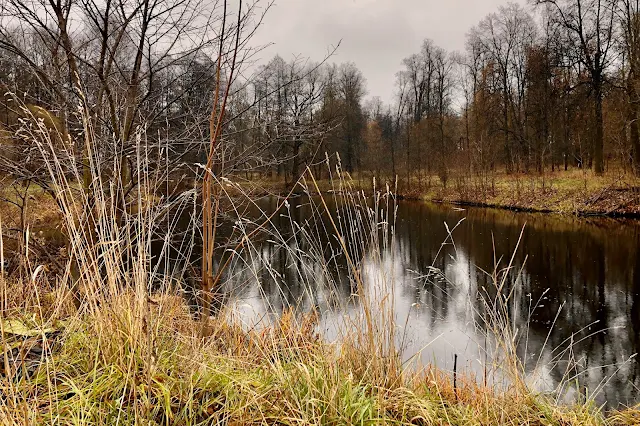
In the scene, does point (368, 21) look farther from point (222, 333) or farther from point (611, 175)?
point (611, 175)

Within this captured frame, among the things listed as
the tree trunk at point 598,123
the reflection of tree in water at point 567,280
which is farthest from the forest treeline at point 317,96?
the reflection of tree in water at point 567,280

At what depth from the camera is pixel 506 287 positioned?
25.7ft

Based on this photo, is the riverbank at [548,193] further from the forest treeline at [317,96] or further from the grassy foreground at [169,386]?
the grassy foreground at [169,386]

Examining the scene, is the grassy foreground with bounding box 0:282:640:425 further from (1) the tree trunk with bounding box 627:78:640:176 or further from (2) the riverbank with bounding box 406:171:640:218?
(1) the tree trunk with bounding box 627:78:640:176

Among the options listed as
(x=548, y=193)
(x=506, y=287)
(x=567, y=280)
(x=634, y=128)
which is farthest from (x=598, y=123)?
(x=506, y=287)

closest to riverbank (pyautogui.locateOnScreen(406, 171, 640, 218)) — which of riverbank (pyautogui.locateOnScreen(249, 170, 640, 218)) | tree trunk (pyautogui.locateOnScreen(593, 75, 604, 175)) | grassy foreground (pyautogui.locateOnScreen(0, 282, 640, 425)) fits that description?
riverbank (pyautogui.locateOnScreen(249, 170, 640, 218))

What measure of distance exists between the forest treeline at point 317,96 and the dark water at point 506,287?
92 centimetres

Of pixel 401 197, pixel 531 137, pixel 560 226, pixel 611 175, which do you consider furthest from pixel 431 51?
pixel 560 226

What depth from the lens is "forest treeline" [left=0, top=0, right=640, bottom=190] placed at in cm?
297

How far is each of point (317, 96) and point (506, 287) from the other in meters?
6.55

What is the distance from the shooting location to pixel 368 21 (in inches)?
124

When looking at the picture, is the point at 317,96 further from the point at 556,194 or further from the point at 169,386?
the point at 556,194

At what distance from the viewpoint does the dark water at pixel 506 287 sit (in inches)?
98.8

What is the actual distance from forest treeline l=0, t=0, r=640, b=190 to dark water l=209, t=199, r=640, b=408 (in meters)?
0.92
